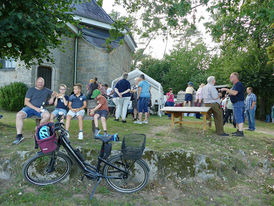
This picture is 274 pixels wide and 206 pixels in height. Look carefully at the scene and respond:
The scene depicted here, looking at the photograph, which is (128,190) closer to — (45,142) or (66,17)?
(45,142)

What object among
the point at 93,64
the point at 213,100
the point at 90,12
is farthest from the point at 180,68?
the point at 213,100

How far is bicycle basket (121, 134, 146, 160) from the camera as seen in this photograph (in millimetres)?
3227

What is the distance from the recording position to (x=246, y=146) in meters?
5.49

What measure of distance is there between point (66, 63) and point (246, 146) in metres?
12.1

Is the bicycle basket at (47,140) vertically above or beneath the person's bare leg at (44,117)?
beneath

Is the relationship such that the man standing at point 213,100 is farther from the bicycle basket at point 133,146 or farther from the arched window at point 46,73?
the arched window at point 46,73

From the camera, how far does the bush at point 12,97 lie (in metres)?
11.4

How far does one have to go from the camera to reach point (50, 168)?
3.55 metres

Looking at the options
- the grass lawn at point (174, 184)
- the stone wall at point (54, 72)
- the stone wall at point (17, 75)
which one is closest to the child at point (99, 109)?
the grass lawn at point (174, 184)

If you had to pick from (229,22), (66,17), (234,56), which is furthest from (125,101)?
(234,56)

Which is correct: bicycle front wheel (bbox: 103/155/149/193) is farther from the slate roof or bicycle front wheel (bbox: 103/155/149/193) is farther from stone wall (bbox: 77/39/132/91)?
the slate roof

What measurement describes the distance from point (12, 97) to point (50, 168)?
978 centimetres

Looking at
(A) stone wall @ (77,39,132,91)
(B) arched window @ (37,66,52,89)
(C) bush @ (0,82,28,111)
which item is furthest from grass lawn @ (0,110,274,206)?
(A) stone wall @ (77,39,132,91)

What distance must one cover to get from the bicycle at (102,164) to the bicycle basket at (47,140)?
9cm
